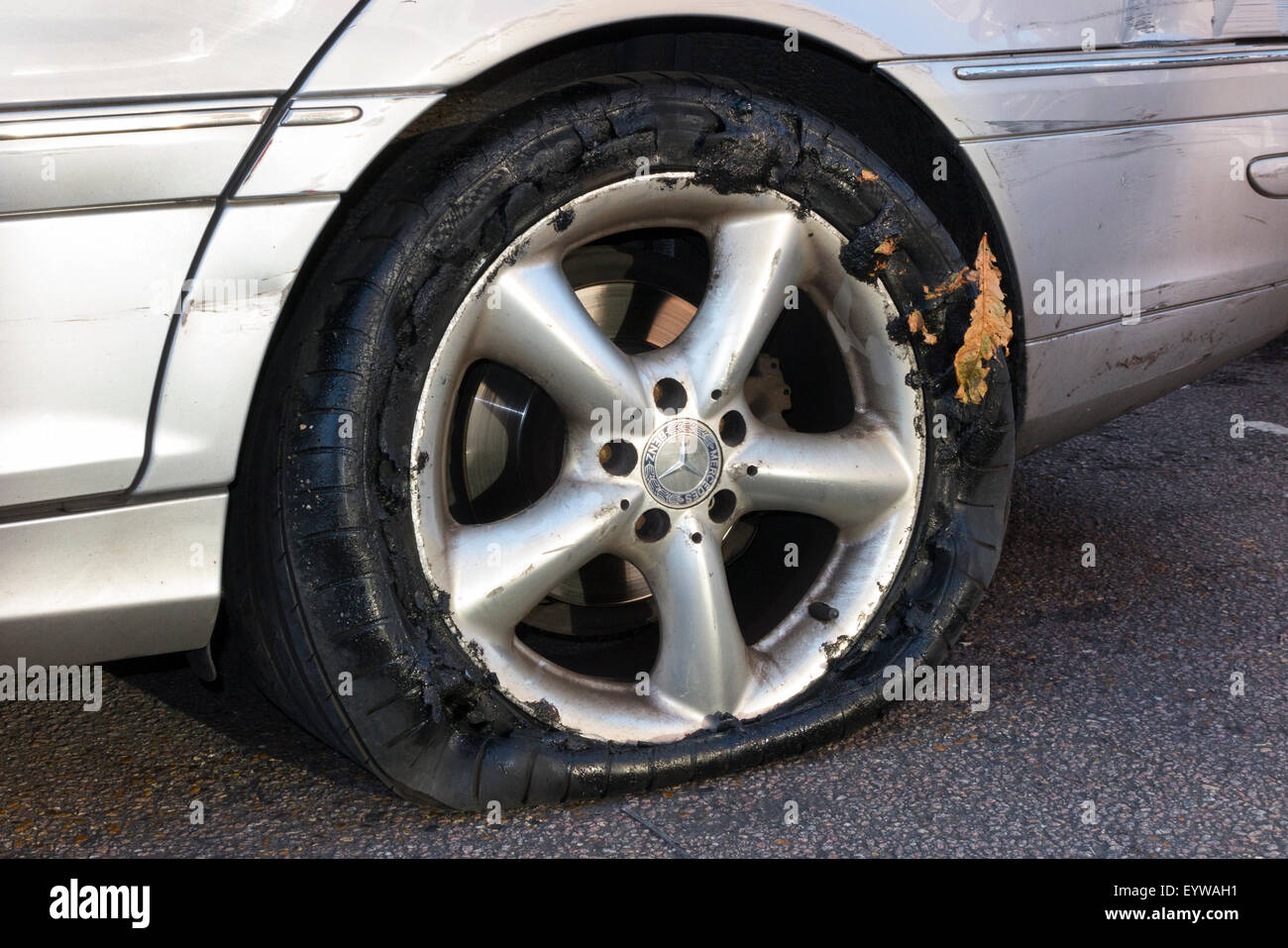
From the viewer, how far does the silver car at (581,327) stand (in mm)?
1521

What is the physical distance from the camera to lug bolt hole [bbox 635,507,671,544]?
76.9 inches

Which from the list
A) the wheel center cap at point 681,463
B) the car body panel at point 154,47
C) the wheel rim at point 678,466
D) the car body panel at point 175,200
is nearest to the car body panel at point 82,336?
the car body panel at point 175,200

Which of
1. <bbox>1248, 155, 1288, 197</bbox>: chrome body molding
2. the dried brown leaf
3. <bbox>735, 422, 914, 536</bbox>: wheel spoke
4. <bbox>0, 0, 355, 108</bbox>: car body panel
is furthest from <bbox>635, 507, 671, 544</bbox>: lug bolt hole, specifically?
<bbox>1248, 155, 1288, 197</bbox>: chrome body molding

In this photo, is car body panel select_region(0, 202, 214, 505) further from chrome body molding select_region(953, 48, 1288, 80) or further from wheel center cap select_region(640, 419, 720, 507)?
chrome body molding select_region(953, 48, 1288, 80)

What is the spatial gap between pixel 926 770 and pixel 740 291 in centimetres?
79

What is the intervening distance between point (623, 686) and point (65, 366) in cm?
93

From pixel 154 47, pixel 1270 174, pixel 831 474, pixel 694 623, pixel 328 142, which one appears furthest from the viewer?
pixel 1270 174

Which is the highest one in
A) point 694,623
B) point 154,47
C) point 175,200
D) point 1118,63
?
point 1118,63

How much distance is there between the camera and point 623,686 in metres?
2.02

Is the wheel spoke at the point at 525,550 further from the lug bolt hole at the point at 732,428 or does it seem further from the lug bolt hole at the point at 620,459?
the lug bolt hole at the point at 732,428

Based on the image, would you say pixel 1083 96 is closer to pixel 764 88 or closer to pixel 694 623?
pixel 764 88

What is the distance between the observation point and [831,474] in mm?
2092

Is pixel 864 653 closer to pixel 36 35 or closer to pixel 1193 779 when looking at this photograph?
pixel 1193 779

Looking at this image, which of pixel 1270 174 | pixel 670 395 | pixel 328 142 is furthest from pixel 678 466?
pixel 1270 174
